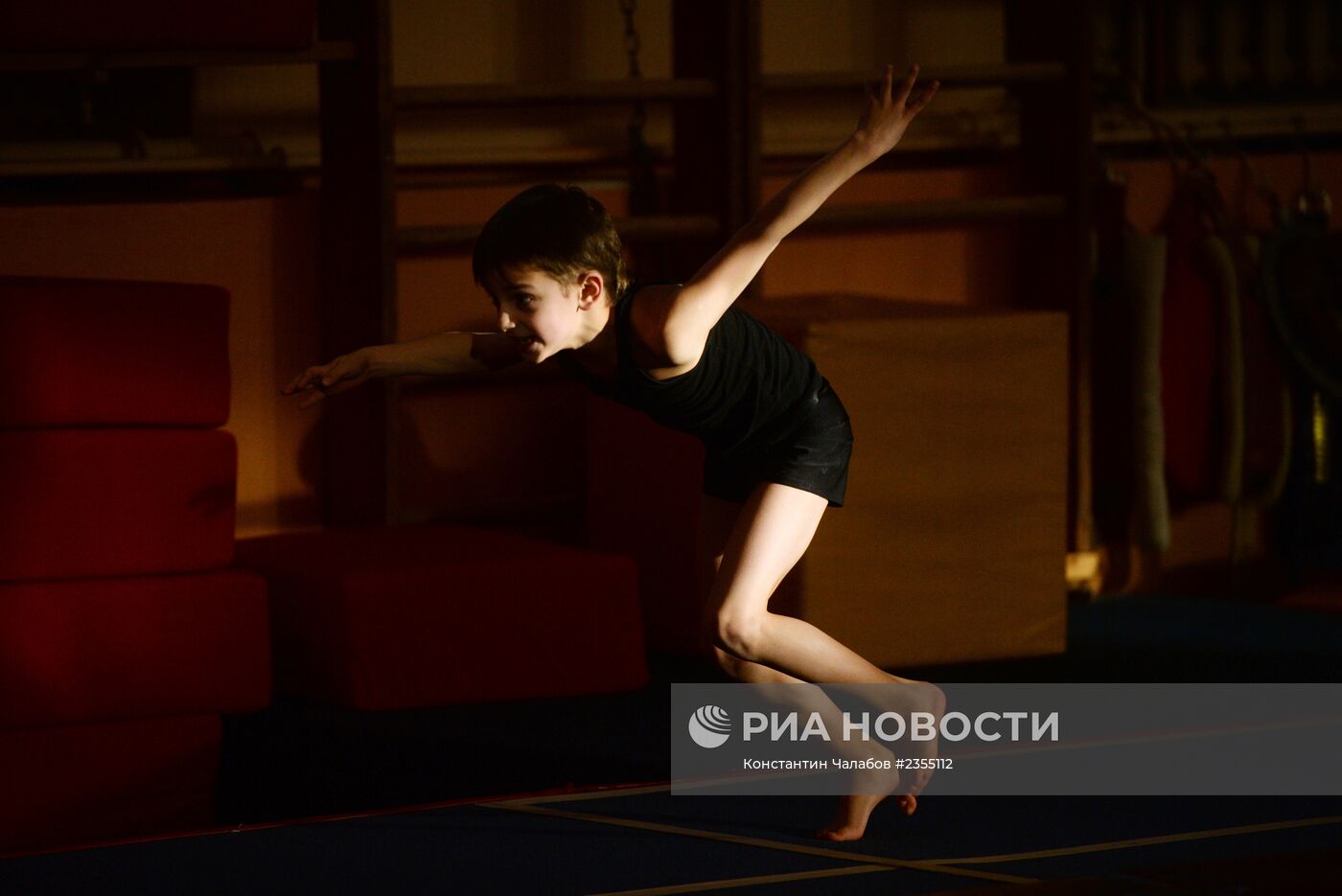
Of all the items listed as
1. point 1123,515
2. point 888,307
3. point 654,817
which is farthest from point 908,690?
point 1123,515

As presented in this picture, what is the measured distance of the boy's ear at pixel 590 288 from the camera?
2.16m

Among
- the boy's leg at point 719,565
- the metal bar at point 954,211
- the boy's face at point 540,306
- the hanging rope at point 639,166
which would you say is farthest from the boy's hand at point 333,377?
the metal bar at point 954,211

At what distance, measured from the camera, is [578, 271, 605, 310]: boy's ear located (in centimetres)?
216

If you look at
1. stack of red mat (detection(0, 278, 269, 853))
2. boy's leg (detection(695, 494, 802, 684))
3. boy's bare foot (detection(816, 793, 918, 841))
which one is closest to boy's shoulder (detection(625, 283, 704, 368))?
boy's leg (detection(695, 494, 802, 684))

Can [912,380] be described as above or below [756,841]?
above

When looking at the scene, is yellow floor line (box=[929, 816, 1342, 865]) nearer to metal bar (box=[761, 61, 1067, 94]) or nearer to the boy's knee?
the boy's knee

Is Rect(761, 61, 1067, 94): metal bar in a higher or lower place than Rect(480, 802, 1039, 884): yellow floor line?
higher

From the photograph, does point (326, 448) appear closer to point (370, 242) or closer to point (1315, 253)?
point (370, 242)

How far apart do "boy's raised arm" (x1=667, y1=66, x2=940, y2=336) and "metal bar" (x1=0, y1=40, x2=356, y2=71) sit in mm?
1336

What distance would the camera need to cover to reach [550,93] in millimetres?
3467

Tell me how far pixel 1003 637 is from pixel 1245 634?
2.03 ft

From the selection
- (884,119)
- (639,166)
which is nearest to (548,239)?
(884,119)

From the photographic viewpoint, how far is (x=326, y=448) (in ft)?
11.4

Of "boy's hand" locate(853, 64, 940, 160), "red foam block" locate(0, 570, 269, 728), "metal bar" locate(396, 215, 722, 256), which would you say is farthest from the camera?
"metal bar" locate(396, 215, 722, 256)
